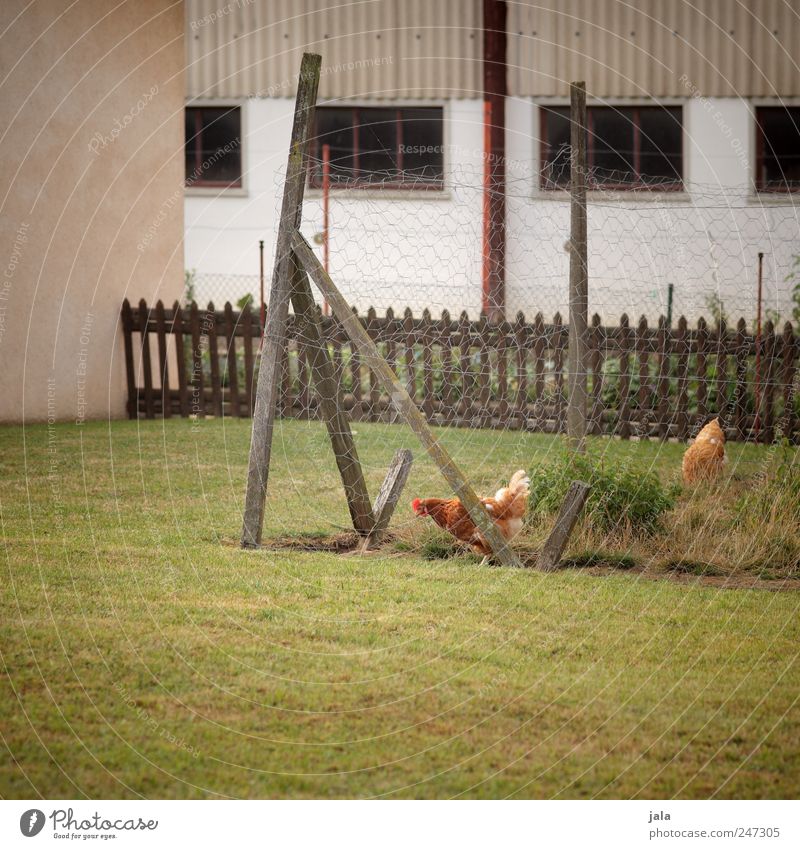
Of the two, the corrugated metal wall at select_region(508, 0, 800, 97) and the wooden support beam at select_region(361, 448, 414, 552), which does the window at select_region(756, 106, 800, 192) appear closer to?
the corrugated metal wall at select_region(508, 0, 800, 97)

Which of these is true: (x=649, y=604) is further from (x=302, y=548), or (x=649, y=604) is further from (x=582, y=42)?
(x=582, y=42)

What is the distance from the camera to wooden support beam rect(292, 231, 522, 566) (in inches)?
243

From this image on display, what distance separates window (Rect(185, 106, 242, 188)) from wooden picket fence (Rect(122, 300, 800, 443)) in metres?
6.95

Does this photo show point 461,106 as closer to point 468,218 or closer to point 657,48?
point 468,218

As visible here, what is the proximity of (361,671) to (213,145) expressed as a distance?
16783 mm

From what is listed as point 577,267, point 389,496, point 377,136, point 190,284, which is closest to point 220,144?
point 190,284

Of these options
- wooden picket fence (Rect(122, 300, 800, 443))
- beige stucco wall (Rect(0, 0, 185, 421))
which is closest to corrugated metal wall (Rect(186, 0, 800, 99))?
beige stucco wall (Rect(0, 0, 185, 421))

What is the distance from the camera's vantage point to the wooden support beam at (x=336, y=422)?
677 centimetres

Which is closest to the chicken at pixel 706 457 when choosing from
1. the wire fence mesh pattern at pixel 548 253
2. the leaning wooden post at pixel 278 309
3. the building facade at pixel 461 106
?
the leaning wooden post at pixel 278 309

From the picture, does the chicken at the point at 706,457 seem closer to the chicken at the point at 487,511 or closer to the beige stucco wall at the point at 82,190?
the chicken at the point at 487,511

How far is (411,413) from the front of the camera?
20.6 feet

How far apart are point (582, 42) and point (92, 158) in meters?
9.99

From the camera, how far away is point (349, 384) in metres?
12.8
